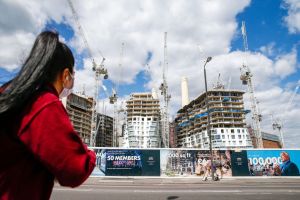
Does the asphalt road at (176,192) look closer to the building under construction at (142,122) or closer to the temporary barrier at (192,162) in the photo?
the temporary barrier at (192,162)

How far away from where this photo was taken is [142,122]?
13312 cm

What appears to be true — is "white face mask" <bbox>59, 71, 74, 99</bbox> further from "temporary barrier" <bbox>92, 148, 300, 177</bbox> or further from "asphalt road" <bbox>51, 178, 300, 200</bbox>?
"temporary barrier" <bbox>92, 148, 300, 177</bbox>

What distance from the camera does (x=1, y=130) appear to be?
1021 millimetres

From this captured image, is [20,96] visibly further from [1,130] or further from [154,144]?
[154,144]

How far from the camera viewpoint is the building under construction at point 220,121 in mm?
109181

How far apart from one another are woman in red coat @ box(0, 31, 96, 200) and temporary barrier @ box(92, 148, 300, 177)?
23.2 metres

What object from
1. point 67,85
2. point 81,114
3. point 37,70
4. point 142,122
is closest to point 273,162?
point 67,85

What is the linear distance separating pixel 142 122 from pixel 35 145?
132703 mm

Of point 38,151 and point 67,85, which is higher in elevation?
point 67,85

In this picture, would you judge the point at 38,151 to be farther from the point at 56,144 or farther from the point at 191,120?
the point at 191,120

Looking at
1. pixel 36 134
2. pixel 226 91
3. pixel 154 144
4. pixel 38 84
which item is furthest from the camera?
pixel 154 144

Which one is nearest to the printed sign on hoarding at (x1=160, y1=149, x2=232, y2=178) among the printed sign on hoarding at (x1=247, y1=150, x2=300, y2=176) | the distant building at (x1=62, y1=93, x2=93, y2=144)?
the printed sign on hoarding at (x1=247, y1=150, x2=300, y2=176)

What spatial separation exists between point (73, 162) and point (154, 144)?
13308cm

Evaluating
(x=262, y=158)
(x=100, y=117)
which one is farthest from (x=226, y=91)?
(x=262, y=158)
